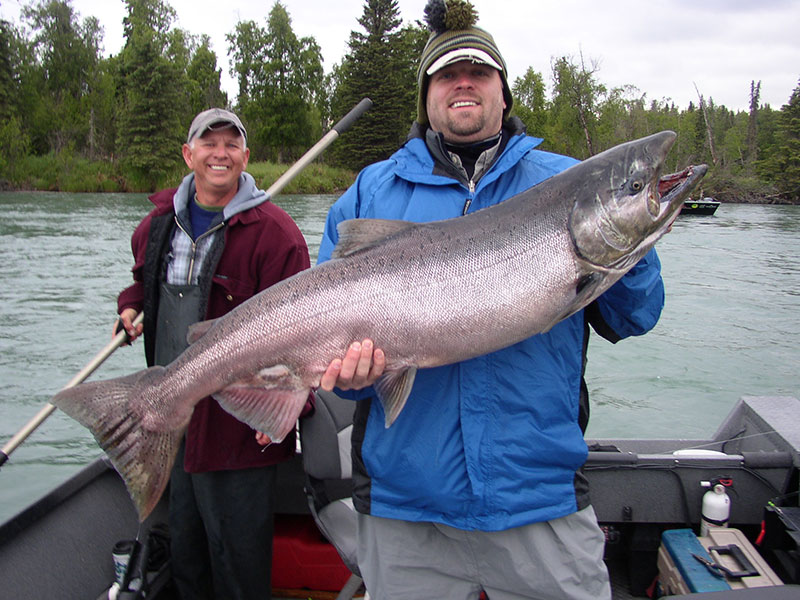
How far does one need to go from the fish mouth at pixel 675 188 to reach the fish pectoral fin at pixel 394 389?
0.99 meters

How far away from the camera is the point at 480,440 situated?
209cm

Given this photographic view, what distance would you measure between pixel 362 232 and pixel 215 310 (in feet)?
4.06

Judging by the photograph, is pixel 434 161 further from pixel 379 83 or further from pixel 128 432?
pixel 379 83

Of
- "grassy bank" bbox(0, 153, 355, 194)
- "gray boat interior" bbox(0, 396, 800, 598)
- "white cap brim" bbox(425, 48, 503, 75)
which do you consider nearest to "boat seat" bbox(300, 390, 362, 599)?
"gray boat interior" bbox(0, 396, 800, 598)

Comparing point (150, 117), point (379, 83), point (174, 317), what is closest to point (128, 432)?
point (174, 317)

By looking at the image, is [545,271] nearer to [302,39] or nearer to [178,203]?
[178,203]

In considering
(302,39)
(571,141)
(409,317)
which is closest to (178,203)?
(409,317)

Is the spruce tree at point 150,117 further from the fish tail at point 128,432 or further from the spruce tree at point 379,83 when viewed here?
the fish tail at point 128,432

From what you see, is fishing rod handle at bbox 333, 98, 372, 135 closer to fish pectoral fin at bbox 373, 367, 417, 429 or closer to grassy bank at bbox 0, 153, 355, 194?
fish pectoral fin at bbox 373, 367, 417, 429

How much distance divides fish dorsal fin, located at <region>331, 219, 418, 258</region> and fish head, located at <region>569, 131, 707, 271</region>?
1.92 feet

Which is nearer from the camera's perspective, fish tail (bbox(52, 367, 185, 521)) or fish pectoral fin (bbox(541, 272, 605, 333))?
fish pectoral fin (bbox(541, 272, 605, 333))

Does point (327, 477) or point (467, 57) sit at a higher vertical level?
point (467, 57)

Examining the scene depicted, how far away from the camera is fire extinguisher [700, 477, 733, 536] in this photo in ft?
10.7

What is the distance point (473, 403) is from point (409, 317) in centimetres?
36
